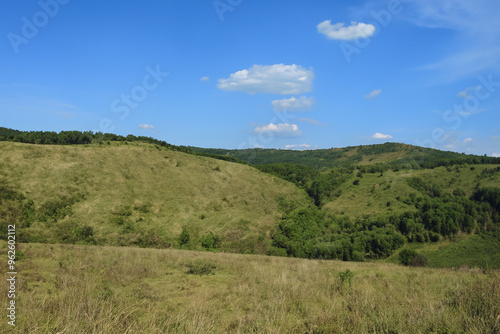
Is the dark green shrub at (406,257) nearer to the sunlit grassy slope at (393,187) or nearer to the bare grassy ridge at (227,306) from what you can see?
the sunlit grassy slope at (393,187)

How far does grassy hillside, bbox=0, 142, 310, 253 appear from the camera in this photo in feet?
154

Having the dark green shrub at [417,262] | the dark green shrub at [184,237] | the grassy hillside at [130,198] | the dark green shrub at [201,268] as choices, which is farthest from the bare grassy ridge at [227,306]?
the dark green shrub at [417,262]

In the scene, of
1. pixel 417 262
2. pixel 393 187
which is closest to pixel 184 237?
pixel 417 262

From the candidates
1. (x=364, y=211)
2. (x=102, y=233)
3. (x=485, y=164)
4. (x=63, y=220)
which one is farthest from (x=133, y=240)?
(x=485, y=164)

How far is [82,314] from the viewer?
13.8 feet

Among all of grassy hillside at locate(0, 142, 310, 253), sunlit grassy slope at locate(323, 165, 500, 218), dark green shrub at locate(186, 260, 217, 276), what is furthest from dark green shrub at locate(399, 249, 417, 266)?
dark green shrub at locate(186, 260, 217, 276)

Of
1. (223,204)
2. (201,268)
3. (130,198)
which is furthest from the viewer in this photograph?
(223,204)

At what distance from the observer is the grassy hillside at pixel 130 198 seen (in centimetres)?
4706

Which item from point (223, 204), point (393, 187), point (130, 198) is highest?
point (393, 187)

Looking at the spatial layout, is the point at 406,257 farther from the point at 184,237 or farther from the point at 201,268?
the point at 201,268

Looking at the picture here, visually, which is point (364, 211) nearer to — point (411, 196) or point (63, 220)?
point (411, 196)

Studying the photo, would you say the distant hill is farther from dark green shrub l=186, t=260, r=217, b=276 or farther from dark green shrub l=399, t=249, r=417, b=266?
dark green shrub l=186, t=260, r=217, b=276

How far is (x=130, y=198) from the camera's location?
197ft

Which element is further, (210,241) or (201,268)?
(210,241)
